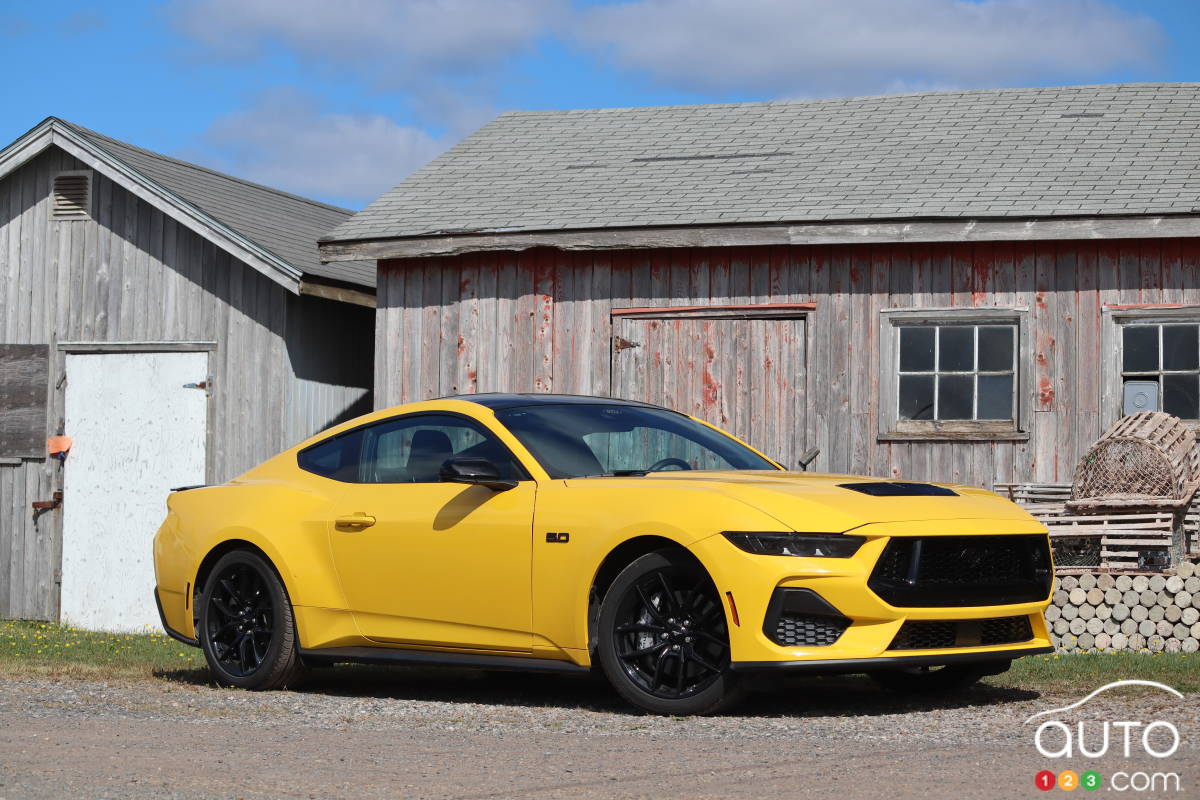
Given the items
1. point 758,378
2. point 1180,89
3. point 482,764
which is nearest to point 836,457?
point 758,378

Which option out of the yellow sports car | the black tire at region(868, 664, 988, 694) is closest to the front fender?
the yellow sports car

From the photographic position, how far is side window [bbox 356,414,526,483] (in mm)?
7906

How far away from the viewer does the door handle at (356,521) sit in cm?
800

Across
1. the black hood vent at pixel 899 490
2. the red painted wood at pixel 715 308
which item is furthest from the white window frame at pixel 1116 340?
the black hood vent at pixel 899 490

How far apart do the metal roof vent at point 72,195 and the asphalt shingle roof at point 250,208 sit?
45 centimetres

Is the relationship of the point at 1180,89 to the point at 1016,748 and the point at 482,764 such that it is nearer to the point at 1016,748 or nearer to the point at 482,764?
the point at 1016,748

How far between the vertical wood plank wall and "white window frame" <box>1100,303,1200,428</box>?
6 cm

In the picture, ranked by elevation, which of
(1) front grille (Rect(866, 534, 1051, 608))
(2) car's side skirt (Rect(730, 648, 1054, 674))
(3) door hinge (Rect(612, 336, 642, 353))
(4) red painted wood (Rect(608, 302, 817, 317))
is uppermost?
(4) red painted wood (Rect(608, 302, 817, 317))

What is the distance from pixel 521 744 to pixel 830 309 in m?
7.40

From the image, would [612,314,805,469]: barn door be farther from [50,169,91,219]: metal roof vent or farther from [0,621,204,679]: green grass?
[50,169,91,219]: metal roof vent

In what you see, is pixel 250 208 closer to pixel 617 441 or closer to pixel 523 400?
pixel 523 400

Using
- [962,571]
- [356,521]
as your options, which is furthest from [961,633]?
[356,521]

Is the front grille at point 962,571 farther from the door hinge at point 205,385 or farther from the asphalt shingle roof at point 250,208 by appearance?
the door hinge at point 205,385

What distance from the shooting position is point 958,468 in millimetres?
12625
